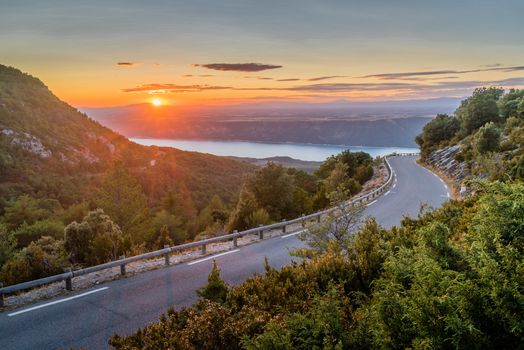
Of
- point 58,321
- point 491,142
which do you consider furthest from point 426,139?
point 58,321

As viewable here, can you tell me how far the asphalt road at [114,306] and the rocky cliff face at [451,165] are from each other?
65.1 ft

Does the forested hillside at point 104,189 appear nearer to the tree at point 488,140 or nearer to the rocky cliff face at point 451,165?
the rocky cliff face at point 451,165

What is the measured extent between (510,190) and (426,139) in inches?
2264

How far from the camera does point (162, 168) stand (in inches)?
3435

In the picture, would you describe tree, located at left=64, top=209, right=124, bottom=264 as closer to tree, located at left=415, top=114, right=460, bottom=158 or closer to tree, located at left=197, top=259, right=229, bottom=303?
tree, located at left=197, top=259, right=229, bottom=303

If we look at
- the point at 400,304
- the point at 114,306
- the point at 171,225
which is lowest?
the point at 171,225

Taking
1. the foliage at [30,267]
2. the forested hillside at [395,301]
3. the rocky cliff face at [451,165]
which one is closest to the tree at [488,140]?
the rocky cliff face at [451,165]

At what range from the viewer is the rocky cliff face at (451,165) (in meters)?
33.0

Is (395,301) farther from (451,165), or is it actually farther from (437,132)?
(437,132)

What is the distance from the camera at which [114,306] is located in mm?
9766

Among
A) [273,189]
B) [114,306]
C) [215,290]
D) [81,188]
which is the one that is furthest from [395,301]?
[81,188]

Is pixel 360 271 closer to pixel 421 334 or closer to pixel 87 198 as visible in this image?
pixel 421 334

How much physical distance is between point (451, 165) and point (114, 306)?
126 feet

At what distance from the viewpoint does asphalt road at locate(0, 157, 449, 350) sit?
26.8 feet
